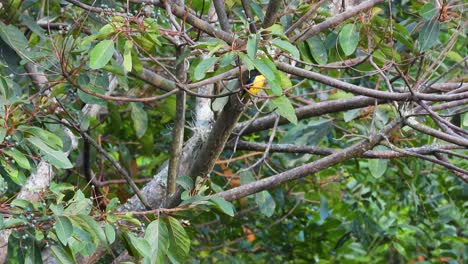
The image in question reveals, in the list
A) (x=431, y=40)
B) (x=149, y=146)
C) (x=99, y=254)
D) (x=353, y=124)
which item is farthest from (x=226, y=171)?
(x=431, y=40)

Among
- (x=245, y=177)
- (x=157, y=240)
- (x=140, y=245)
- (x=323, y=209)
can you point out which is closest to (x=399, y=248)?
(x=323, y=209)

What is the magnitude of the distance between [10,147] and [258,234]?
2.36 m

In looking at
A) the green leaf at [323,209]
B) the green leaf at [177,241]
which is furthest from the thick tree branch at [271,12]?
the green leaf at [323,209]

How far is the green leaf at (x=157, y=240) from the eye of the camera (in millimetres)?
2375

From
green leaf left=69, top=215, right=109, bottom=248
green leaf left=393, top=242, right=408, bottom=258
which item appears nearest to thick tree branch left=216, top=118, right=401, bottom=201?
green leaf left=69, top=215, right=109, bottom=248

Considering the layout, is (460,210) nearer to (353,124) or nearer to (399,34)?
(353,124)

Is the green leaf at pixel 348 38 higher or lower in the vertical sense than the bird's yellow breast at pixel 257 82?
higher

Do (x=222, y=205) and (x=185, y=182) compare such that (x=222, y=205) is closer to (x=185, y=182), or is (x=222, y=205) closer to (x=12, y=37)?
(x=185, y=182)

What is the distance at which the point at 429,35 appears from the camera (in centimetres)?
265

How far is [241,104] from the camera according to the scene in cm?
243

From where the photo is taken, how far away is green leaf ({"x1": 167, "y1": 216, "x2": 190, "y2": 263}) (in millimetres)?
2457

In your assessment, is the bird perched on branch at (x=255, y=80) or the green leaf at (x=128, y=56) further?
the bird perched on branch at (x=255, y=80)

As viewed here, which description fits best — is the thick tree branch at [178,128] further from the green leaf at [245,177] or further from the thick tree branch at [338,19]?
the green leaf at [245,177]

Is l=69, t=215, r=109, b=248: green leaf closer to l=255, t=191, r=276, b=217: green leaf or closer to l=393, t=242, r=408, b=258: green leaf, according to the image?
l=255, t=191, r=276, b=217: green leaf
